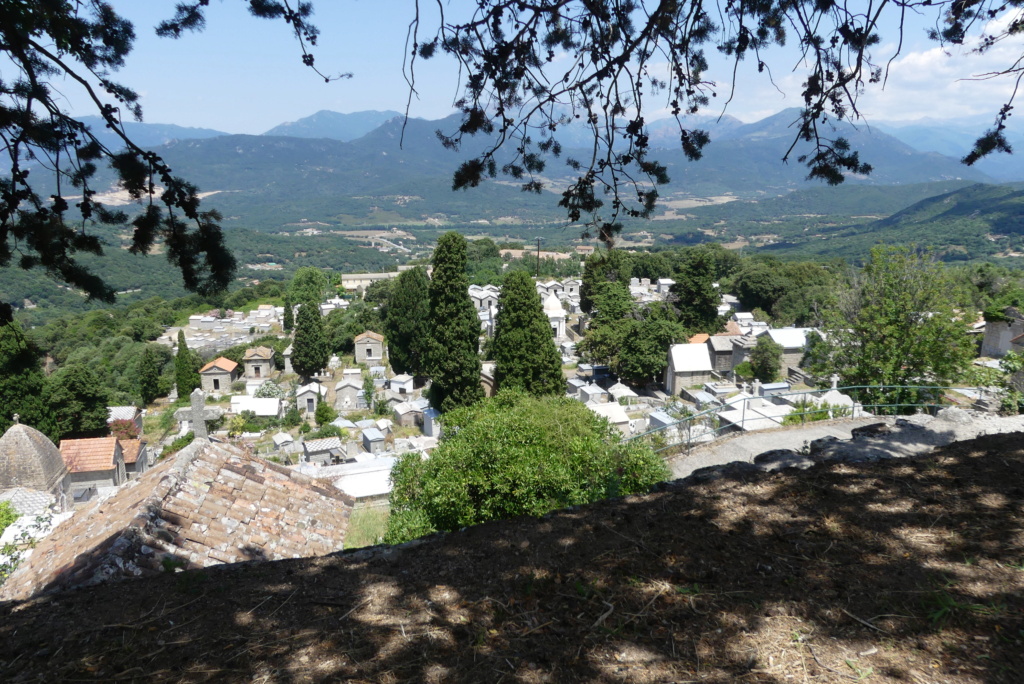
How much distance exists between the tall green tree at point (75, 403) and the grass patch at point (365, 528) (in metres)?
23.8

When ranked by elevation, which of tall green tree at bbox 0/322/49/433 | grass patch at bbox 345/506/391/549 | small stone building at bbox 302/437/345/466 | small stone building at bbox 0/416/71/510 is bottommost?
small stone building at bbox 302/437/345/466

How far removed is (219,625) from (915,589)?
11.4ft

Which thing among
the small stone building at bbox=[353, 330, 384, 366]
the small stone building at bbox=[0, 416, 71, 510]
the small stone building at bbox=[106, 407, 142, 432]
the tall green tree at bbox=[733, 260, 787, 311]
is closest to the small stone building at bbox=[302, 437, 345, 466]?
the small stone building at bbox=[0, 416, 71, 510]

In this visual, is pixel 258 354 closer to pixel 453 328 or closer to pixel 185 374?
pixel 185 374

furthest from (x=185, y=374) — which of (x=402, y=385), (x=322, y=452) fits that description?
(x=322, y=452)

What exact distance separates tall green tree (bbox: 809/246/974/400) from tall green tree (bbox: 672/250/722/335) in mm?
24354

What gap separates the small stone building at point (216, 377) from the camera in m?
41.5

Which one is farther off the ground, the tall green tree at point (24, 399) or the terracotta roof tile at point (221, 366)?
the tall green tree at point (24, 399)

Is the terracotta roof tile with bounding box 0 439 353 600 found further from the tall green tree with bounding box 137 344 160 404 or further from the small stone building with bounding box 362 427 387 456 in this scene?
the tall green tree with bounding box 137 344 160 404

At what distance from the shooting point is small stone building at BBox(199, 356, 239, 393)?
41.5 m

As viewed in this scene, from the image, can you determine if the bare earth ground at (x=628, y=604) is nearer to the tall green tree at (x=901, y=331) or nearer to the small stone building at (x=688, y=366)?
the tall green tree at (x=901, y=331)

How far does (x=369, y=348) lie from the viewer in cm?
4506

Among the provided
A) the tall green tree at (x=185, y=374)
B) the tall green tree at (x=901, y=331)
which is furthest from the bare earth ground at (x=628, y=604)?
the tall green tree at (x=185, y=374)

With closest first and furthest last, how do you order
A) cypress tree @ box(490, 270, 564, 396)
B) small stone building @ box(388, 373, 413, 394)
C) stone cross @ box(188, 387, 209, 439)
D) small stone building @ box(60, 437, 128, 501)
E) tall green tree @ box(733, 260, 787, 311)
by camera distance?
small stone building @ box(60, 437, 128, 501) → cypress tree @ box(490, 270, 564, 396) → stone cross @ box(188, 387, 209, 439) → small stone building @ box(388, 373, 413, 394) → tall green tree @ box(733, 260, 787, 311)
